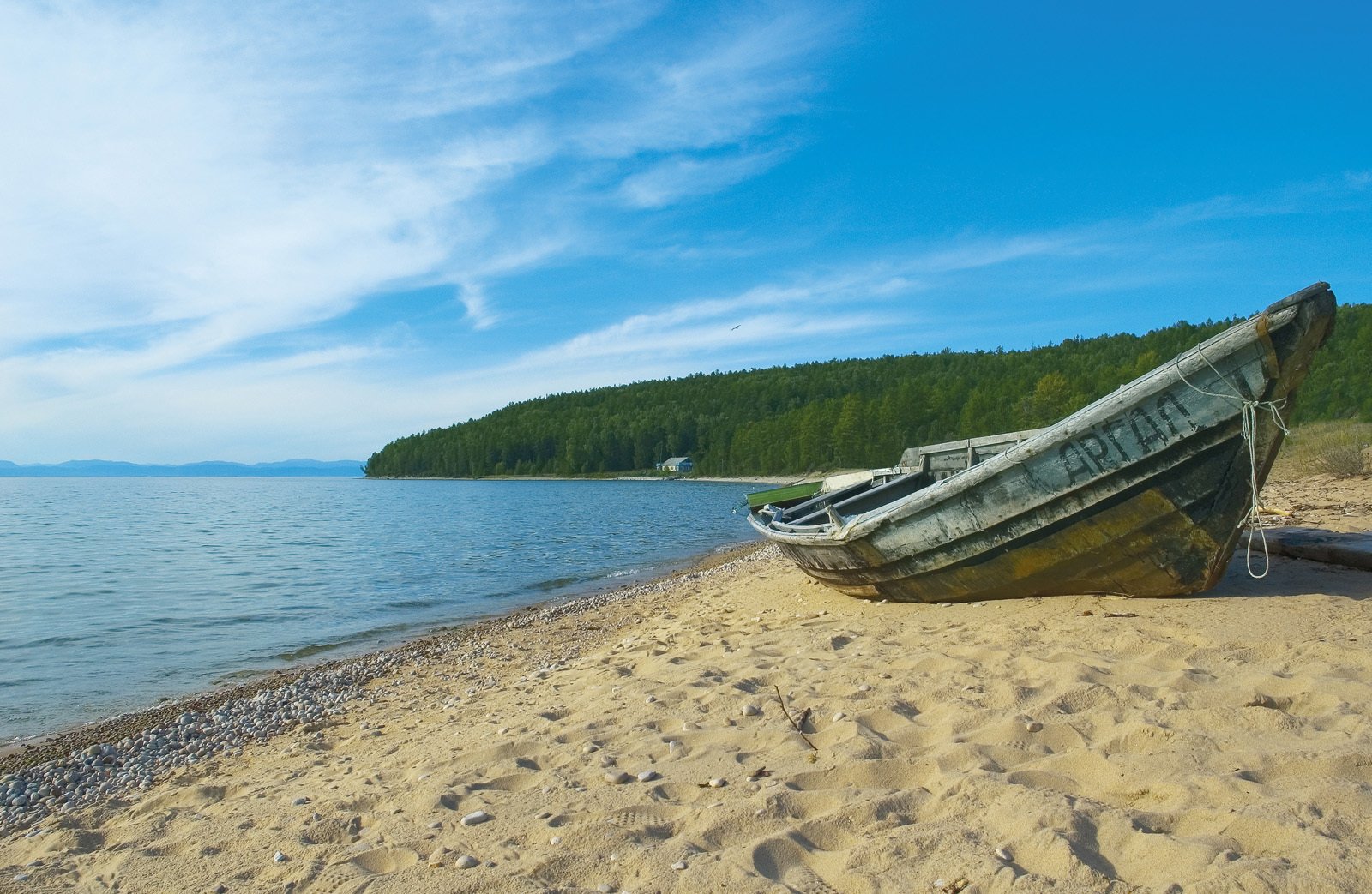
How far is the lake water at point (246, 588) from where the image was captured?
1105cm

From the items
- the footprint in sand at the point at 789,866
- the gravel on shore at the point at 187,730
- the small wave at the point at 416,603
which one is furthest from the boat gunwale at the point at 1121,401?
the small wave at the point at 416,603

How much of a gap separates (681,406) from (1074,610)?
14121cm

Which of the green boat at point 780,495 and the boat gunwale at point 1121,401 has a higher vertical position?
the boat gunwale at point 1121,401

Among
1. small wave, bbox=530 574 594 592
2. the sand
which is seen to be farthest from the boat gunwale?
small wave, bbox=530 574 594 592

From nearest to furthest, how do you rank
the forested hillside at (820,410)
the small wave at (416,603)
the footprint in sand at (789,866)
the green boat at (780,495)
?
the footprint in sand at (789,866)
the green boat at (780,495)
the small wave at (416,603)
the forested hillside at (820,410)

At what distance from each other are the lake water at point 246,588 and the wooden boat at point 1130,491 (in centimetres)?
883

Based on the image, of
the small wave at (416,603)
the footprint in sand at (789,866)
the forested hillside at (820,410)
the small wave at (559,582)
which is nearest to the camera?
the footprint in sand at (789,866)

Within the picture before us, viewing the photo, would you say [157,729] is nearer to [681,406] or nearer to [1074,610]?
[1074,610]

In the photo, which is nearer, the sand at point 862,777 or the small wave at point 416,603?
the sand at point 862,777

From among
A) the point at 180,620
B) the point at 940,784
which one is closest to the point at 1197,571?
the point at 940,784

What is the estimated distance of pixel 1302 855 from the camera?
2801 millimetres

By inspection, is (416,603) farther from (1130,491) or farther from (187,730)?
(1130,491)

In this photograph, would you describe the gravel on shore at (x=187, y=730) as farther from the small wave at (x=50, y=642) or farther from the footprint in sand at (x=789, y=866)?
the footprint in sand at (x=789, y=866)

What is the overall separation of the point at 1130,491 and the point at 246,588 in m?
18.7
